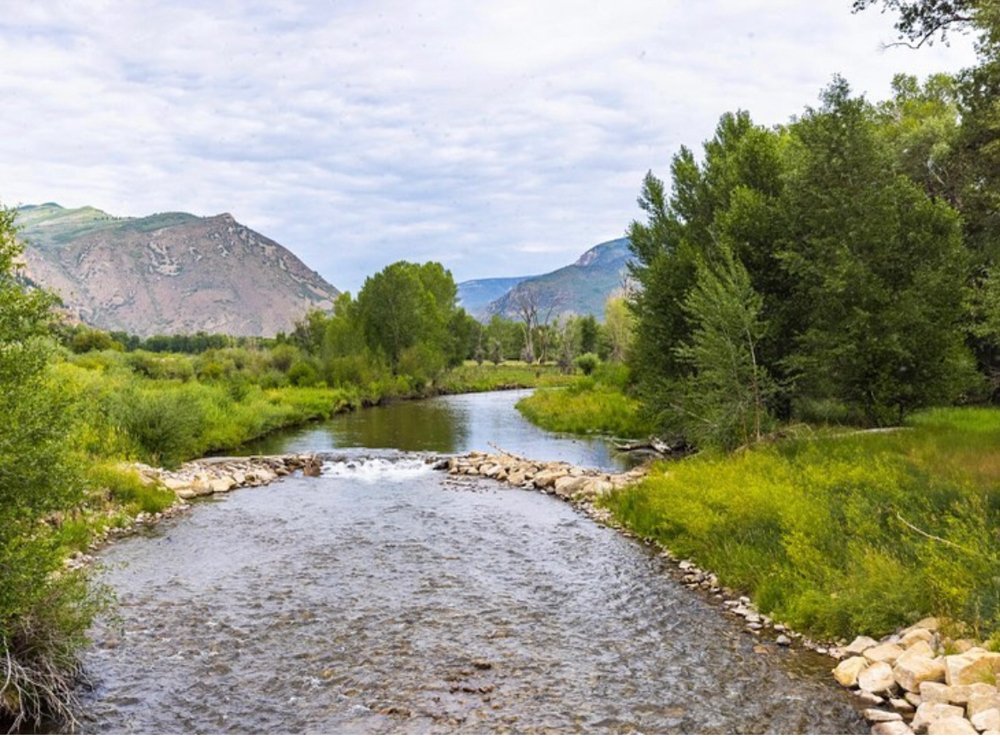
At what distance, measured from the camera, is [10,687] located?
730 cm

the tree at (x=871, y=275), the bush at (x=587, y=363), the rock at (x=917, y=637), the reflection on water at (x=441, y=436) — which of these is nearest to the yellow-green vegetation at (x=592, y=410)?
the reflection on water at (x=441, y=436)

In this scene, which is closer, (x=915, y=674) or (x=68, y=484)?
(x=915, y=674)

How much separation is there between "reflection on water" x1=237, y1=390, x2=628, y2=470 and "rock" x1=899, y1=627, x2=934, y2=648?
18.5 meters

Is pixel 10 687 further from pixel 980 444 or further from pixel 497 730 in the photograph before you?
pixel 980 444

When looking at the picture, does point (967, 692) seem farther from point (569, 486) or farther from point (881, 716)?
point (569, 486)

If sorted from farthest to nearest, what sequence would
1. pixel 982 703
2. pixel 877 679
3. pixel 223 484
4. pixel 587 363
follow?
pixel 587 363 < pixel 223 484 < pixel 877 679 < pixel 982 703

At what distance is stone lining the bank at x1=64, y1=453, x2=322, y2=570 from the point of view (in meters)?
17.1

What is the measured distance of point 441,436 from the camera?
3825cm

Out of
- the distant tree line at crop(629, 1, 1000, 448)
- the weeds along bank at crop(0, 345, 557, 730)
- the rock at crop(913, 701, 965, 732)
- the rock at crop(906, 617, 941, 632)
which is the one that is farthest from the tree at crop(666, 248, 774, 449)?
the weeds along bank at crop(0, 345, 557, 730)

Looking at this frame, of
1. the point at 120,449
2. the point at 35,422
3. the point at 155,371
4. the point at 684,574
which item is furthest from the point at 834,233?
the point at 155,371

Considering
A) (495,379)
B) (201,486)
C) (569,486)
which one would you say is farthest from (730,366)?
(495,379)

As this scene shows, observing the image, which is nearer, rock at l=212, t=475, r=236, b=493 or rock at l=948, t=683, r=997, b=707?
rock at l=948, t=683, r=997, b=707

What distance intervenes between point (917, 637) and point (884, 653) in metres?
0.50

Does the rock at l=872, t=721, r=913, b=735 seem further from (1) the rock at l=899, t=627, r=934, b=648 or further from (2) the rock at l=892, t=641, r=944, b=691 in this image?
(1) the rock at l=899, t=627, r=934, b=648
